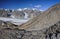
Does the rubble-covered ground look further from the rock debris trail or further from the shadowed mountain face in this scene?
the rock debris trail

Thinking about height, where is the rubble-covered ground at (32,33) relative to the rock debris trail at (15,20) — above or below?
below

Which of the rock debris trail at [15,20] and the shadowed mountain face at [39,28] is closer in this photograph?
the shadowed mountain face at [39,28]

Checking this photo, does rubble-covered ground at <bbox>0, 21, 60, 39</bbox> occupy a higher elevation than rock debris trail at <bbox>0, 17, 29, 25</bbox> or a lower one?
lower

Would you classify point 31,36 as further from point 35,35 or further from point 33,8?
point 33,8

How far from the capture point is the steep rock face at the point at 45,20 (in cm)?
486

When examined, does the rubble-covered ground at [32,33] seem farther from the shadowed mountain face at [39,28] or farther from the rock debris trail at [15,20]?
the rock debris trail at [15,20]

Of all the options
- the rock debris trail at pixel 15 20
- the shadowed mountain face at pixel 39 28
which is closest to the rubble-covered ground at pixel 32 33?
the shadowed mountain face at pixel 39 28

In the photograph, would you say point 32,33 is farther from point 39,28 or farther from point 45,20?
point 45,20

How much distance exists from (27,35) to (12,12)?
2.06 feet

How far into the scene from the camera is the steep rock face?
4863mm

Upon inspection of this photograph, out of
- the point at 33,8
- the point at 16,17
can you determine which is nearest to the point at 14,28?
the point at 16,17

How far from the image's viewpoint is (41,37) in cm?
494

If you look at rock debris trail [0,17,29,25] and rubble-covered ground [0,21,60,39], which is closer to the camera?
rubble-covered ground [0,21,60,39]

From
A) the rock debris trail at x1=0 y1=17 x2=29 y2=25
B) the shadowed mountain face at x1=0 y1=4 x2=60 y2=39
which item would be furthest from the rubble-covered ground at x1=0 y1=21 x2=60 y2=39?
the rock debris trail at x1=0 y1=17 x2=29 y2=25
